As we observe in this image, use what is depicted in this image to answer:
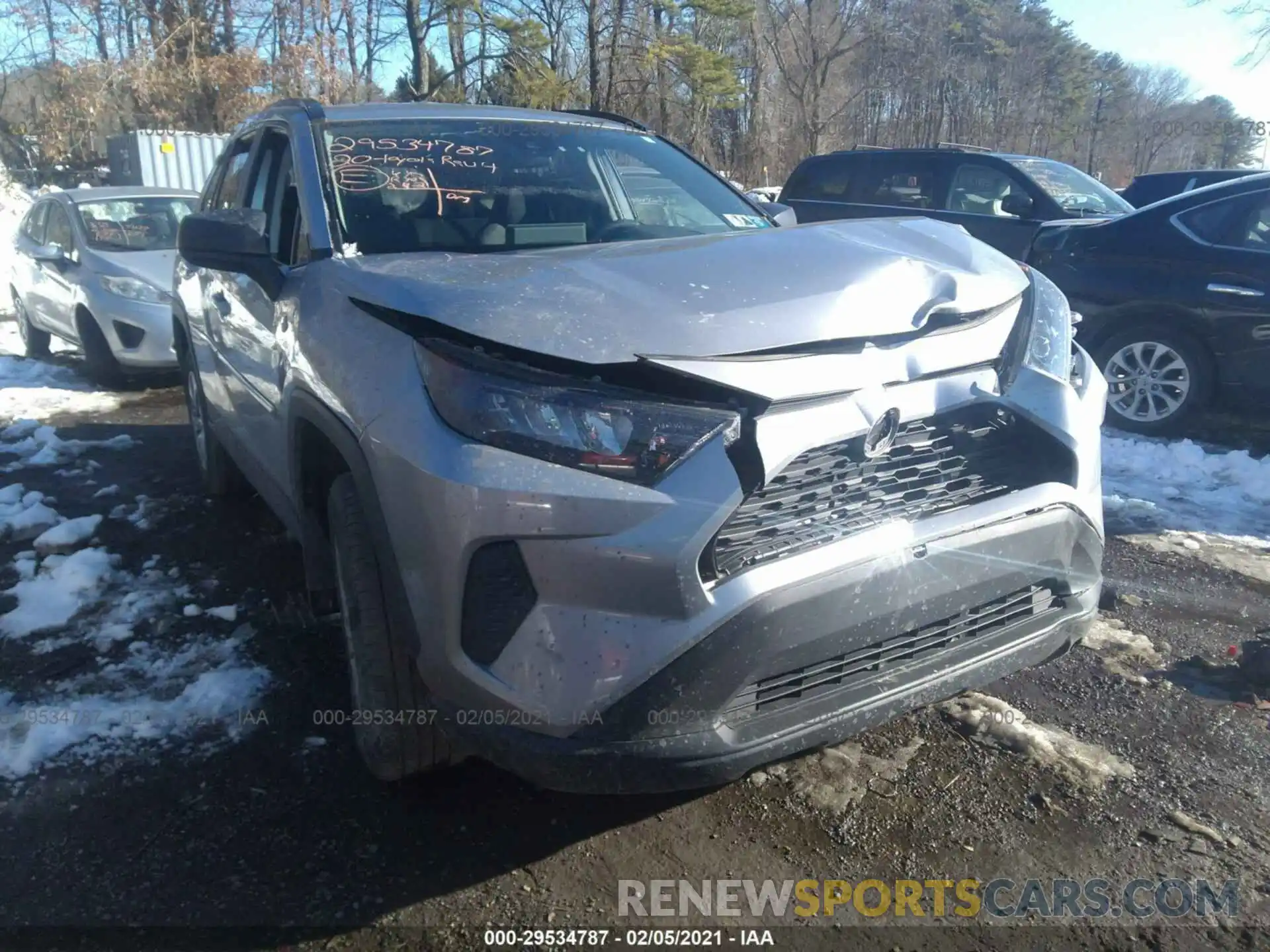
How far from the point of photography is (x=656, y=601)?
6.40ft

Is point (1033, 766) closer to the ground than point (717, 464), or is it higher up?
closer to the ground

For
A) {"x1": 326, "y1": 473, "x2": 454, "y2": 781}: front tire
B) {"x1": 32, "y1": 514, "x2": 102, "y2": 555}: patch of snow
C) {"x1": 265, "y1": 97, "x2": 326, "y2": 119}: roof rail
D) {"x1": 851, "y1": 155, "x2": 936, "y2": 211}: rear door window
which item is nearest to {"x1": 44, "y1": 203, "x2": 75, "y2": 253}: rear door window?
{"x1": 32, "y1": 514, "x2": 102, "y2": 555}: patch of snow

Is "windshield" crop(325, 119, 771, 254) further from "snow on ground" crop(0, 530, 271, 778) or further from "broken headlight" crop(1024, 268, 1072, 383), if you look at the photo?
"snow on ground" crop(0, 530, 271, 778)

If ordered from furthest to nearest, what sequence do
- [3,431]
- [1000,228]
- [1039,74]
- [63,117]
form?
[1039,74], [63,117], [1000,228], [3,431]

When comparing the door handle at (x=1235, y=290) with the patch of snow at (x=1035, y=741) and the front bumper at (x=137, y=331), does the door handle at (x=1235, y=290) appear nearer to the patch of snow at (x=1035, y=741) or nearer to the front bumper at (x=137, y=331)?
the patch of snow at (x=1035, y=741)

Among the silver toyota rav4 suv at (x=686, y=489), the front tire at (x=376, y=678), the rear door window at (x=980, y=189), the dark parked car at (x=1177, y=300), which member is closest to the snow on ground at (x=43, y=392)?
the silver toyota rav4 suv at (x=686, y=489)

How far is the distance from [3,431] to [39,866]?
518 centimetres

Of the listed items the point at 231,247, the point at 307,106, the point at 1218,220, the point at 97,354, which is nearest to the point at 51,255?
the point at 97,354

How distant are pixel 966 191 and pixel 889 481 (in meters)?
8.14

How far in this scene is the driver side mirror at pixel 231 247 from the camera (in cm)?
298

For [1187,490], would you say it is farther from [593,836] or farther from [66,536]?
[66,536]

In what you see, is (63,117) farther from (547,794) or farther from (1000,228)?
(547,794)

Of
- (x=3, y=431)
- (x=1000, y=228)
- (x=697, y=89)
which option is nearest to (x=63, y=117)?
(x=697, y=89)

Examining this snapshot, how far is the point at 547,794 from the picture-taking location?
2.79m
